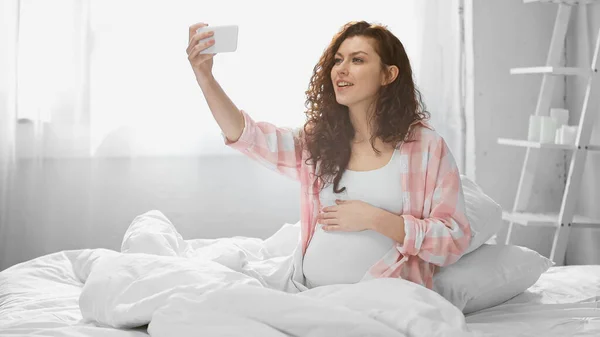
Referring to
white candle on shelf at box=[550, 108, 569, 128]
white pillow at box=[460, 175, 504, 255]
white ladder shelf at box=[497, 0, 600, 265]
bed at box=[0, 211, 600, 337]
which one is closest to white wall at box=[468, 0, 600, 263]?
white ladder shelf at box=[497, 0, 600, 265]

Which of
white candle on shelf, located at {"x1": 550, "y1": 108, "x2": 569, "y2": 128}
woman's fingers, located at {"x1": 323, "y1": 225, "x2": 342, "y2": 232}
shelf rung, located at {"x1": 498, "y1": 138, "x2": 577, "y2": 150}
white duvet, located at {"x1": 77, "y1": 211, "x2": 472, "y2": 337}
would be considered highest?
white candle on shelf, located at {"x1": 550, "y1": 108, "x2": 569, "y2": 128}

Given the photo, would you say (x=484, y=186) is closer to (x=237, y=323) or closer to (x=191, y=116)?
(x=191, y=116)

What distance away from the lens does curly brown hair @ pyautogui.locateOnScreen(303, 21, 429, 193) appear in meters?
1.73

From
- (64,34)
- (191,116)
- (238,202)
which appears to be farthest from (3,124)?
(238,202)

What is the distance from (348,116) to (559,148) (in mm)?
1387

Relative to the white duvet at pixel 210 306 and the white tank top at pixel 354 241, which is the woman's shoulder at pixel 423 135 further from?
the white duvet at pixel 210 306

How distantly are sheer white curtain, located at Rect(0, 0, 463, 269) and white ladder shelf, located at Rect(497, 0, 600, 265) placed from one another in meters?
0.35

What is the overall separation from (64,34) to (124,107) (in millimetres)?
390

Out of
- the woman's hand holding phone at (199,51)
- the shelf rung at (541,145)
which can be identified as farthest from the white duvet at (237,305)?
the shelf rung at (541,145)

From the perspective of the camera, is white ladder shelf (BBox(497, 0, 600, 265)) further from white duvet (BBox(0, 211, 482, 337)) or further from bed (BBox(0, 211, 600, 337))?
white duvet (BBox(0, 211, 482, 337))

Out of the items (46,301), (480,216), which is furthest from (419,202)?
(46,301)

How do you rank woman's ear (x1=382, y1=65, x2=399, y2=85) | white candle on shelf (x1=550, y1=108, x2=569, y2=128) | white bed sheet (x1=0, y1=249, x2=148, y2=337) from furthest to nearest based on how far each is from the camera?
white candle on shelf (x1=550, y1=108, x2=569, y2=128) → woman's ear (x1=382, y1=65, x2=399, y2=85) → white bed sheet (x1=0, y1=249, x2=148, y2=337)

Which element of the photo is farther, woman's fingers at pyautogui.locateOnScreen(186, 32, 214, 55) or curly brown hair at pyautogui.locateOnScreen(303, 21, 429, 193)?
curly brown hair at pyautogui.locateOnScreen(303, 21, 429, 193)

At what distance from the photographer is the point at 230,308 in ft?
4.28
